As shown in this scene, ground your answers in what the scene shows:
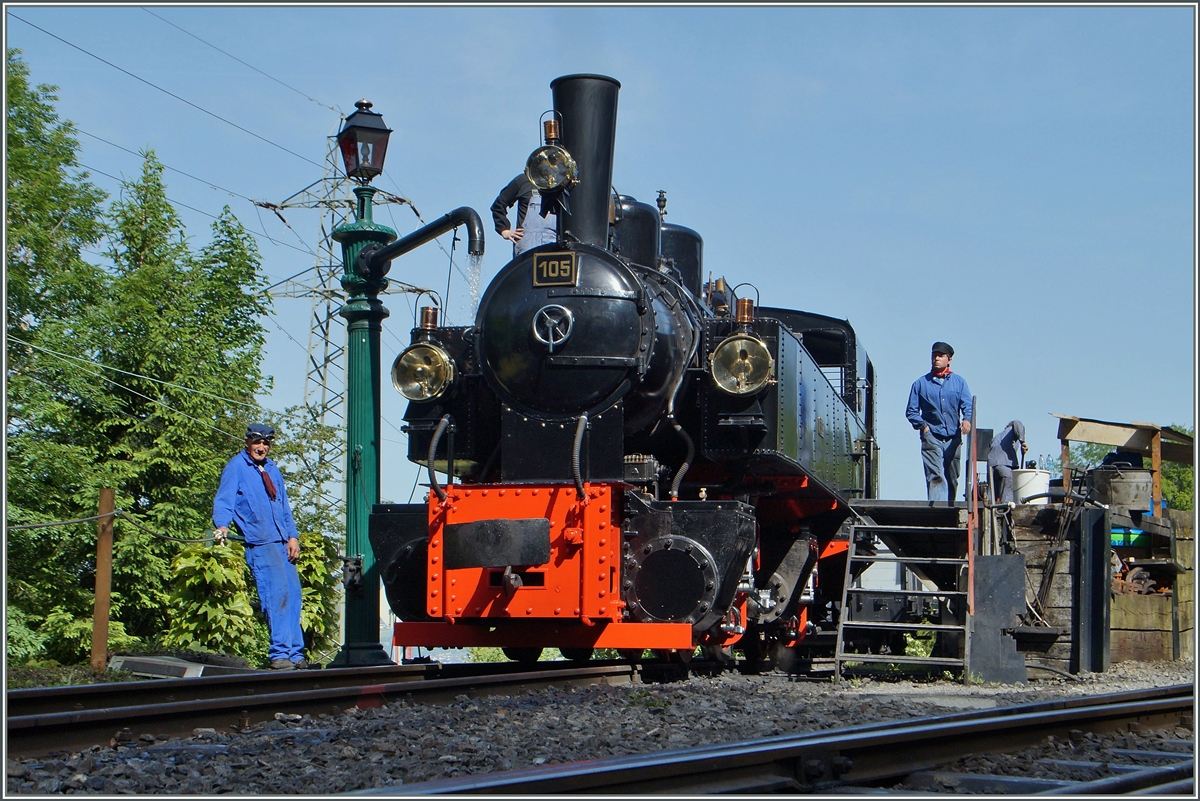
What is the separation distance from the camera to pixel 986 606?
8156mm

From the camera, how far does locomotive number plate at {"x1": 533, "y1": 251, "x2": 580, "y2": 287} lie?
716 centimetres

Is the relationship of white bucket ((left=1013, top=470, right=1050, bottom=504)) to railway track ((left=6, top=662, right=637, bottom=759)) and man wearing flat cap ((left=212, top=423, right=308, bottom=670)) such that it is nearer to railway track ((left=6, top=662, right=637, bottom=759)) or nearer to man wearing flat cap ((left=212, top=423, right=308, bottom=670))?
railway track ((left=6, top=662, right=637, bottom=759))

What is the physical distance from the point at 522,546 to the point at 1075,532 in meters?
5.35

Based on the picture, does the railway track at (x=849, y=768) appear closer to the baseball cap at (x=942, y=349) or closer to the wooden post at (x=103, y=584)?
the baseball cap at (x=942, y=349)

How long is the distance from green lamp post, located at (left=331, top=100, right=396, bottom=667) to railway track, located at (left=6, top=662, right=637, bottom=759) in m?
1.80

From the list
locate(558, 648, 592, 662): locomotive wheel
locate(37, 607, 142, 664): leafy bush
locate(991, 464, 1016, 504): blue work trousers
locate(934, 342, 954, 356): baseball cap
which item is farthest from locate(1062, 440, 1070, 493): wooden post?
locate(37, 607, 142, 664): leafy bush

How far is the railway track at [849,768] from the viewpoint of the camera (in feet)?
11.3

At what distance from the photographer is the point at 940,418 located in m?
9.73

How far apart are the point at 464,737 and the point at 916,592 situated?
155 inches

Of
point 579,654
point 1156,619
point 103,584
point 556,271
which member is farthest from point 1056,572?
point 103,584

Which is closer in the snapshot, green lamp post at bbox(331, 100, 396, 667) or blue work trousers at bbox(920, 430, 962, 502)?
green lamp post at bbox(331, 100, 396, 667)

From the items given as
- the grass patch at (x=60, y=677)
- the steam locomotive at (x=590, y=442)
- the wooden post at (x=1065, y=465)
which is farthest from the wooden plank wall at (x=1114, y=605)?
the grass patch at (x=60, y=677)

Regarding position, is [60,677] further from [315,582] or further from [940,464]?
[940,464]

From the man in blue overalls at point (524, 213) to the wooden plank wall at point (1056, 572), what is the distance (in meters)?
4.75
